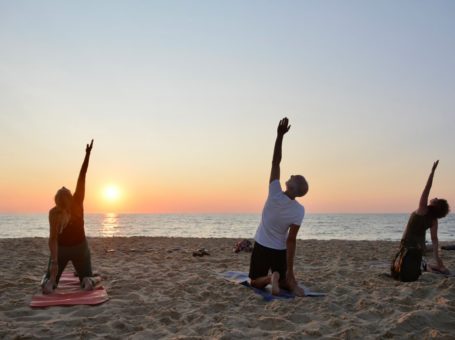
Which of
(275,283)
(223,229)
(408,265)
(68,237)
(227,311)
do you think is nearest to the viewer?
(227,311)

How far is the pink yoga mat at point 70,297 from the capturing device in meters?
4.79

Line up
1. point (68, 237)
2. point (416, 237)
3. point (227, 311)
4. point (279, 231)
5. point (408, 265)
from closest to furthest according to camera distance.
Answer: point (227, 311) → point (279, 231) → point (68, 237) → point (408, 265) → point (416, 237)

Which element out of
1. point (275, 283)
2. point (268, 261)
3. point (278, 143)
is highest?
point (278, 143)

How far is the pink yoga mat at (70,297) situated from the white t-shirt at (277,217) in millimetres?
2229

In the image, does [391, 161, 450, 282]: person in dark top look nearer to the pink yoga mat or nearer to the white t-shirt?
the white t-shirt

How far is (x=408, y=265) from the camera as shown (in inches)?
251

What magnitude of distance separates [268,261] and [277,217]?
0.67 metres

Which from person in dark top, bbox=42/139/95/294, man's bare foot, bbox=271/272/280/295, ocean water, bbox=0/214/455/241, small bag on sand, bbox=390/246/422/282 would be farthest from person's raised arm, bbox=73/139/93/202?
ocean water, bbox=0/214/455/241

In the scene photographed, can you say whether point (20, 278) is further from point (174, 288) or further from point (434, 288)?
point (434, 288)

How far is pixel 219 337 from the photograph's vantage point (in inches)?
146

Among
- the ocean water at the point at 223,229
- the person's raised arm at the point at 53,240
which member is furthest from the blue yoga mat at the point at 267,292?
the ocean water at the point at 223,229

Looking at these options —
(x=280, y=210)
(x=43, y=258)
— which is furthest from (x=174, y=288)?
(x=43, y=258)

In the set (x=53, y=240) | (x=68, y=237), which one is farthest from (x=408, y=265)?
(x=53, y=240)

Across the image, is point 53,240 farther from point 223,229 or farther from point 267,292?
point 223,229
